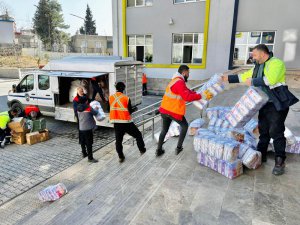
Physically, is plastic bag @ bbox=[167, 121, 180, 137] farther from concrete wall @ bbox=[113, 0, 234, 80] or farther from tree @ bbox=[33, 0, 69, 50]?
tree @ bbox=[33, 0, 69, 50]

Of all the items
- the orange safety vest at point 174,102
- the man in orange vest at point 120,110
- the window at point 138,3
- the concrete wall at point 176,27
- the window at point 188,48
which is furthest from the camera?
the window at point 138,3

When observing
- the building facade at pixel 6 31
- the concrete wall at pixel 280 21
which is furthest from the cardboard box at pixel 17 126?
the building facade at pixel 6 31

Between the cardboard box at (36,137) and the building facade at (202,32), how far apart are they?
11.2 metres

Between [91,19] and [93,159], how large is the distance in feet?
248

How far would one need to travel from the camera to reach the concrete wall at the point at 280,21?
517 inches

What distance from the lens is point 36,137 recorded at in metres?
7.25

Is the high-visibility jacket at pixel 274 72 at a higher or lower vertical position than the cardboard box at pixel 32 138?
higher

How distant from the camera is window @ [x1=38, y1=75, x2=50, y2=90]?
28.2 feet

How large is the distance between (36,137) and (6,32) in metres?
37.0

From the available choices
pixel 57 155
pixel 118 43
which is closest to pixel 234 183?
pixel 57 155

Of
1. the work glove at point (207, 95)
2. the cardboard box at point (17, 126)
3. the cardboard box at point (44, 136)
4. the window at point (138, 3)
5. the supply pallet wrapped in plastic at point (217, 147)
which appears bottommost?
the cardboard box at point (44, 136)

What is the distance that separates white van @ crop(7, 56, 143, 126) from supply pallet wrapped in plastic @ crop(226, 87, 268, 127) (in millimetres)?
4700

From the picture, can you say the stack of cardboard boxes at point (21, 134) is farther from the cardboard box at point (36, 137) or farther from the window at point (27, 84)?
the window at point (27, 84)

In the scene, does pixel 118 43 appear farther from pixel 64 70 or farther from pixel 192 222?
pixel 192 222
